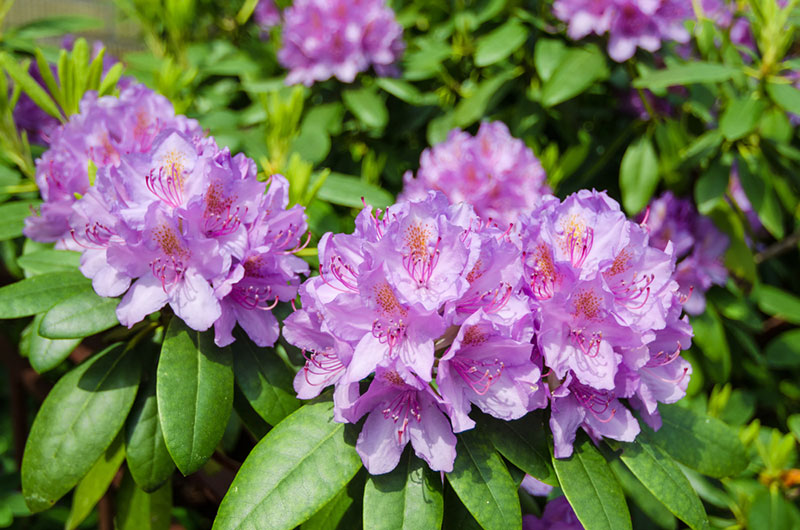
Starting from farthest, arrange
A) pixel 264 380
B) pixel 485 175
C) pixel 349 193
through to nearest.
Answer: pixel 485 175 → pixel 349 193 → pixel 264 380

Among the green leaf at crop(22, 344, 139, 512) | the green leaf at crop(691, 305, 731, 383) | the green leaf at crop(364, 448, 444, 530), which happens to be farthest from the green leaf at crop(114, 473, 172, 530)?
the green leaf at crop(691, 305, 731, 383)

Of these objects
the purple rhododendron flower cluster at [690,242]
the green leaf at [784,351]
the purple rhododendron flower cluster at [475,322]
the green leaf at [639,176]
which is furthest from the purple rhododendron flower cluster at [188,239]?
the green leaf at [784,351]

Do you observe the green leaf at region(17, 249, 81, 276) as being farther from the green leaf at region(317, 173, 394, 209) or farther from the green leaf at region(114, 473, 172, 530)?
the green leaf at region(317, 173, 394, 209)

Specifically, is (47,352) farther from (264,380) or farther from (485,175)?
(485,175)

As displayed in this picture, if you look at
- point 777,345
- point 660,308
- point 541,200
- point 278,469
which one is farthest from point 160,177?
point 777,345

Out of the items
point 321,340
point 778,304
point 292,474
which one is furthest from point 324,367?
point 778,304
